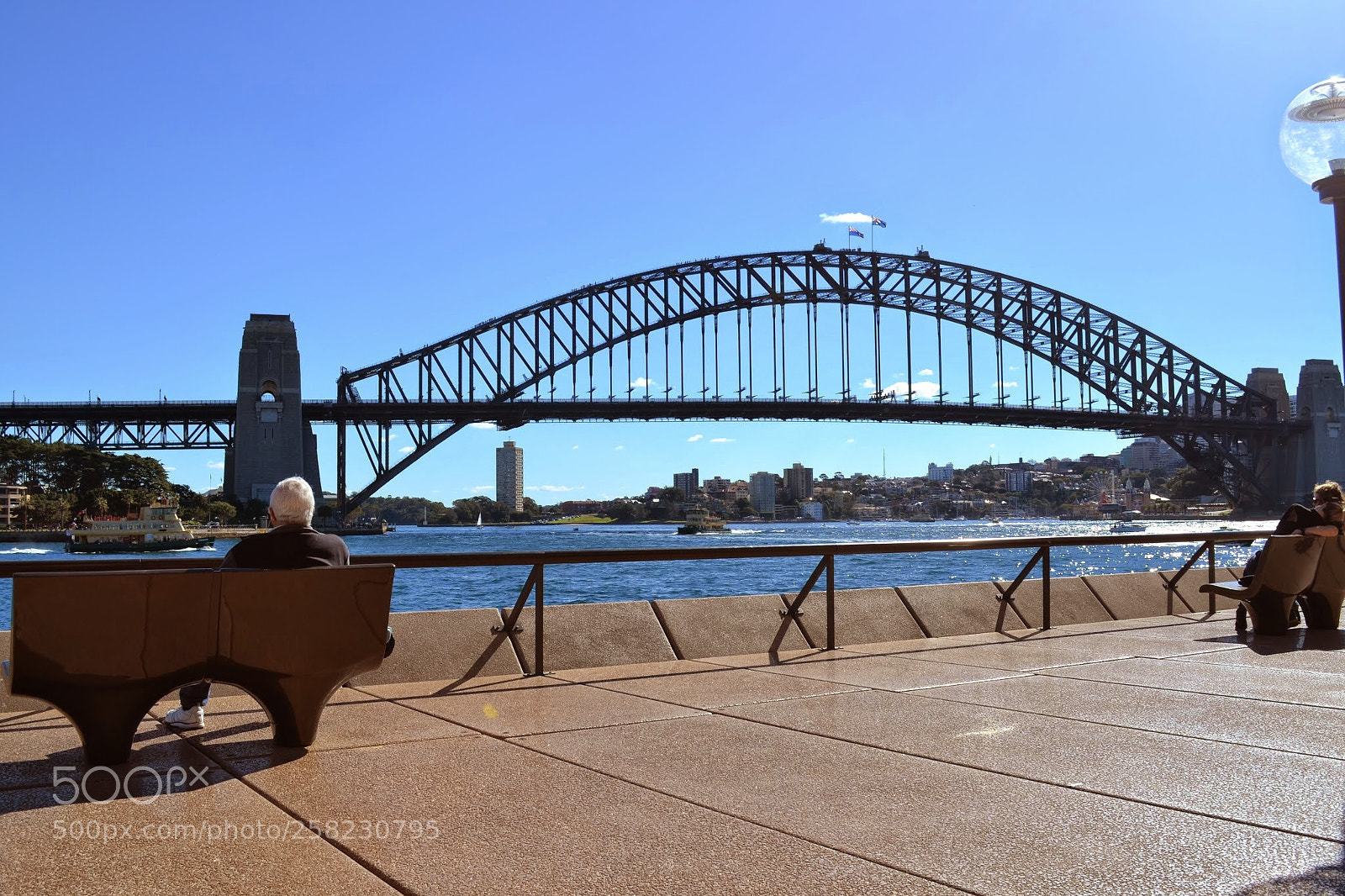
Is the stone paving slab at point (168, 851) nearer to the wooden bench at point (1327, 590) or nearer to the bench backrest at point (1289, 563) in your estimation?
the bench backrest at point (1289, 563)

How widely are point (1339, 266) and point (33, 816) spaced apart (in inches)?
154

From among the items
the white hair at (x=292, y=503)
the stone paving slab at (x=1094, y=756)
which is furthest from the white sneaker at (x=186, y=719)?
the stone paving slab at (x=1094, y=756)

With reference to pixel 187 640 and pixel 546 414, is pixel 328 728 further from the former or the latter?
pixel 546 414

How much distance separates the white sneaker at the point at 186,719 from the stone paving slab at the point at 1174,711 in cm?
309

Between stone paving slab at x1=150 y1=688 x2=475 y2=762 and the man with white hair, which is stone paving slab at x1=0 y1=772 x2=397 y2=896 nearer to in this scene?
stone paving slab at x1=150 y1=688 x2=475 y2=762

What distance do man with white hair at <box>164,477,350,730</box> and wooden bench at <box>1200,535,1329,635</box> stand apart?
5.51 m

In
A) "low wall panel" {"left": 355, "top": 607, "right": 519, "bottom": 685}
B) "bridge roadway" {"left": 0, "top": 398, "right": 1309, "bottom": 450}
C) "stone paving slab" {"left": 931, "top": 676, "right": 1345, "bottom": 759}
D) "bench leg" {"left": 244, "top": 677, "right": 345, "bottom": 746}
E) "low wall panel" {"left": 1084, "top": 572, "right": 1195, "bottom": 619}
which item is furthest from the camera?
"bridge roadway" {"left": 0, "top": 398, "right": 1309, "bottom": 450}

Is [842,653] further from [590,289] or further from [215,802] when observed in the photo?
[590,289]

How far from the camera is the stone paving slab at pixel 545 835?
262 cm

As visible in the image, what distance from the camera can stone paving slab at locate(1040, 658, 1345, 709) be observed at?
16.7 ft

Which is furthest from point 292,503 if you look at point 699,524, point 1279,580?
point 699,524

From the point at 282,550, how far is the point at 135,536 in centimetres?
7158

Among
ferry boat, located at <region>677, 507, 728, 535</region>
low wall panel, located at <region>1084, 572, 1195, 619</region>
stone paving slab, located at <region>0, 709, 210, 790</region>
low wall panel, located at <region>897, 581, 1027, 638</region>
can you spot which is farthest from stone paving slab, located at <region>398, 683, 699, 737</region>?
ferry boat, located at <region>677, 507, 728, 535</region>

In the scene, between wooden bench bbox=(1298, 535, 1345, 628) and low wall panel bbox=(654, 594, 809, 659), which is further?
wooden bench bbox=(1298, 535, 1345, 628)
